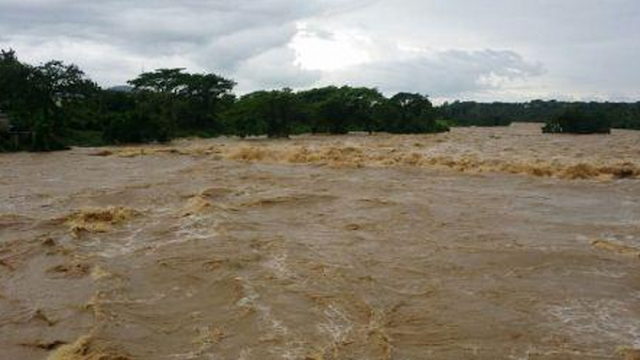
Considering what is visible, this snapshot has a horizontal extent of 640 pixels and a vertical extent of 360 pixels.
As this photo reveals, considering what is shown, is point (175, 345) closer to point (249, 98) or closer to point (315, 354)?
point (315, 354)

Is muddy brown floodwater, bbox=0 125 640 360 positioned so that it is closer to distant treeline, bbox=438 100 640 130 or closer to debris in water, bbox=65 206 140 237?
debris in water, bbox=65 206 140 237

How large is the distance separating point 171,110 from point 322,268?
3561 centimetres

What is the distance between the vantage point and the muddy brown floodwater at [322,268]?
6.76 metres

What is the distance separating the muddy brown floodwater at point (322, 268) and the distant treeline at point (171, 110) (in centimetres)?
1373

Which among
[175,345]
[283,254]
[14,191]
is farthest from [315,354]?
[14,191]

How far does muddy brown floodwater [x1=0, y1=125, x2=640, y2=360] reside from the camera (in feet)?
22.2

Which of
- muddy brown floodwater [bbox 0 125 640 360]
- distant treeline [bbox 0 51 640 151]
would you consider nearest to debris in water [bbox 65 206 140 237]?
muddy brown floodwater [bbox 0 125 640 360]

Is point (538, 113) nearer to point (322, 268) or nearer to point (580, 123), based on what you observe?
point (580, 123)

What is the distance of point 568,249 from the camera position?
10648mm

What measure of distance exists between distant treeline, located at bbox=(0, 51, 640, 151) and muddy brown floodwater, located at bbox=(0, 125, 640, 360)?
13727 millimetres

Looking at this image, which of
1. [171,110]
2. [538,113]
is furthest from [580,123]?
[538,113]

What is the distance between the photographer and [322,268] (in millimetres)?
9438

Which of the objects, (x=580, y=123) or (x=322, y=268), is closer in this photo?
(x=322, y=268)

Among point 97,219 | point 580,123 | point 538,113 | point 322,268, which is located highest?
point 538,113
